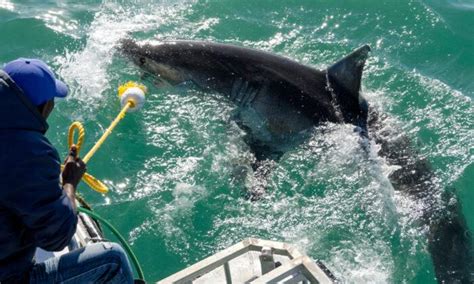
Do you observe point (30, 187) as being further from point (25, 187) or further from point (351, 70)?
point (351, 70)

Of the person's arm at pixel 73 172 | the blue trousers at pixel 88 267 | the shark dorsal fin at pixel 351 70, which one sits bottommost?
the blue trousers at pixel 88 267

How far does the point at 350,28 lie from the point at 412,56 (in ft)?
4.06

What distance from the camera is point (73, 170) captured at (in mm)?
3959

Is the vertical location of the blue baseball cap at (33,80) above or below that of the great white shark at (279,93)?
above

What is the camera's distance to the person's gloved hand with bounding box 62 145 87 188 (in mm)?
3929

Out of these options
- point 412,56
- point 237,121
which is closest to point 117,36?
point 237,121

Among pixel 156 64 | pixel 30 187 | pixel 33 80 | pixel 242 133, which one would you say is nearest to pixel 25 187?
pixel 30 187

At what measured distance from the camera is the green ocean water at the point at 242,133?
20.3 feet

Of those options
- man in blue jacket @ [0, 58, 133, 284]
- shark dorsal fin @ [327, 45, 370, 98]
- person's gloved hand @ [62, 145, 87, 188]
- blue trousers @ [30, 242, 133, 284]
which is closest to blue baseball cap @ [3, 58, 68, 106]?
man in blue jacket @ [0, 58, 133, 284]

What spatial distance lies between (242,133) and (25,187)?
4522mm

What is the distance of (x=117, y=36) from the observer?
8.86 metres

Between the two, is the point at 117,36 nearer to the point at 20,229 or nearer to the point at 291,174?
the point at 291,174

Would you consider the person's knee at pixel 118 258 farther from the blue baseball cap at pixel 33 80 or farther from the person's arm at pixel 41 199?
the blue baseball cap at pixel 33 80

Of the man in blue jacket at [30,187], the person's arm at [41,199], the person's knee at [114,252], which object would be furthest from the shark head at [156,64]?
the person's arm at [41,199]
